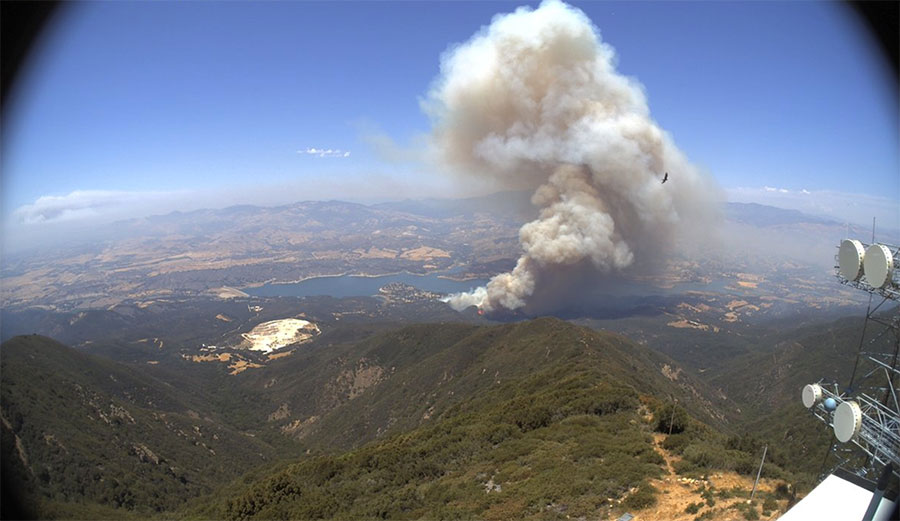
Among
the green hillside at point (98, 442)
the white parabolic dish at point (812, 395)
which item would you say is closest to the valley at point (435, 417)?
the green hillside at point (98, 442)

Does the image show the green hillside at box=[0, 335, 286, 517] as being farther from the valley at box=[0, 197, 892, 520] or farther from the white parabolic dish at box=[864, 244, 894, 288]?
the white parabolic dish at box=[864, 244, 894, 288]

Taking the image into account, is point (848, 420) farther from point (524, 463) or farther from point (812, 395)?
point (524, 463)

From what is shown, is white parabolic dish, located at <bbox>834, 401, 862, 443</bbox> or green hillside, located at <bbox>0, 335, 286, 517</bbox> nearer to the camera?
white parabolic dish, located at <bbox>834, 401, 862, 443</bbox>

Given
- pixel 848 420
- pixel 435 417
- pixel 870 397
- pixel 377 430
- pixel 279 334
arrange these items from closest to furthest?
pixel 848 420
pixel 870 397
pixel 435 417
pixel 377 430
pixel 279 334

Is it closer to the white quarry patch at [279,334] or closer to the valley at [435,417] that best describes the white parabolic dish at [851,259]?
the valley at [435,417]

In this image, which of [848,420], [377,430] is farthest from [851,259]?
[377,430]

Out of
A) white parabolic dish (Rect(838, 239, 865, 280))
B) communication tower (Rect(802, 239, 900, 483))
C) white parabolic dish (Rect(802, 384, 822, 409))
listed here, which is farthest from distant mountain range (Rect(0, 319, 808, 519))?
white parabolic dish (Rect(838, 239, 865, 280))

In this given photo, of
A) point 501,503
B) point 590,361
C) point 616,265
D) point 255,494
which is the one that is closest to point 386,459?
point 255,494
